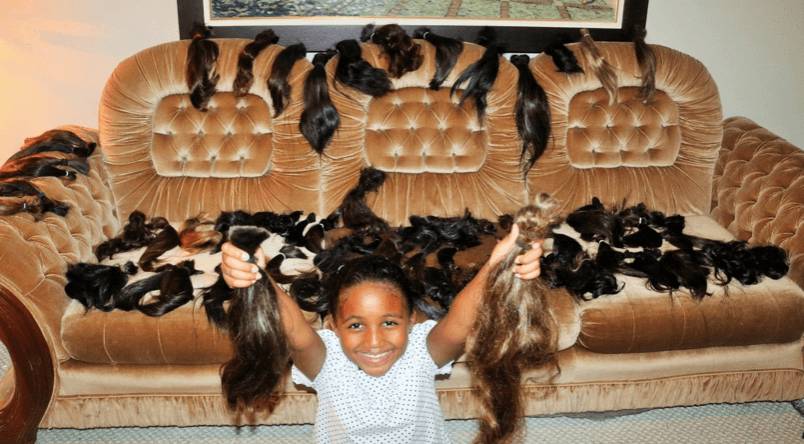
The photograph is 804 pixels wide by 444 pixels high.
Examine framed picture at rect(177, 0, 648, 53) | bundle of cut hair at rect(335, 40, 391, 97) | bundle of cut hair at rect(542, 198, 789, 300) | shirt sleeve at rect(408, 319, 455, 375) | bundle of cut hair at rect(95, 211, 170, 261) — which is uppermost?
framed picture at rect(177, 0, 648, 53)

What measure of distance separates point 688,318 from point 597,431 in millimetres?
541

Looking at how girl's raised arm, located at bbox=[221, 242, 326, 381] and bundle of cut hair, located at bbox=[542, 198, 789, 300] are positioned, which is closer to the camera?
girl's raised arm, located at bbox=[221, 242, 326, 381]

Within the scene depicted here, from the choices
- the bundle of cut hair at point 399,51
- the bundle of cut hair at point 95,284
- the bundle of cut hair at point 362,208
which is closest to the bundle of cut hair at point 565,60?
the bundle of cut hair at point 399,51

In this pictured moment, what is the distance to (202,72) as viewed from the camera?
9.34 feet

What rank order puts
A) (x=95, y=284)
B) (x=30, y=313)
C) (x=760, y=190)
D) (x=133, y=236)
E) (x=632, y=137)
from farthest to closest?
(x=632, y=137), (x=760, y=190), (x=133, y=236), (x=95, y=284), (x=30, y=313)

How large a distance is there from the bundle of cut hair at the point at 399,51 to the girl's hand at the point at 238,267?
1.76 m

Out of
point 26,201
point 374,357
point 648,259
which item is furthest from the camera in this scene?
point 648,259

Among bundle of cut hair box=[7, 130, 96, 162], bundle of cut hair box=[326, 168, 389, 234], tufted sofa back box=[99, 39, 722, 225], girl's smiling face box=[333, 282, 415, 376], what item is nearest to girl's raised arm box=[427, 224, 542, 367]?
girl's smiling face box=[333, 282, 415, 376]

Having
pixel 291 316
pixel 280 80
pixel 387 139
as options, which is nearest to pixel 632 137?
pixel 387 139

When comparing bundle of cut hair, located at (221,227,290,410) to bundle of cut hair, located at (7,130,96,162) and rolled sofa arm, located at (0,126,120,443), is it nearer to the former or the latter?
rolled sofa arm, located at (0,126,120,443)

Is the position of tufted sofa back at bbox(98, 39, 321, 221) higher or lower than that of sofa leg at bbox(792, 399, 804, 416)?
higher

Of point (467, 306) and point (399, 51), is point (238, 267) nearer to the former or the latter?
point (467, 306)

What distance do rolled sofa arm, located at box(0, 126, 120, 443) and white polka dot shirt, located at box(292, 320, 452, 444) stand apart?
104 centimetres

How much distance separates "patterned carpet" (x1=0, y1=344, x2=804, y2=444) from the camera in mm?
2402
